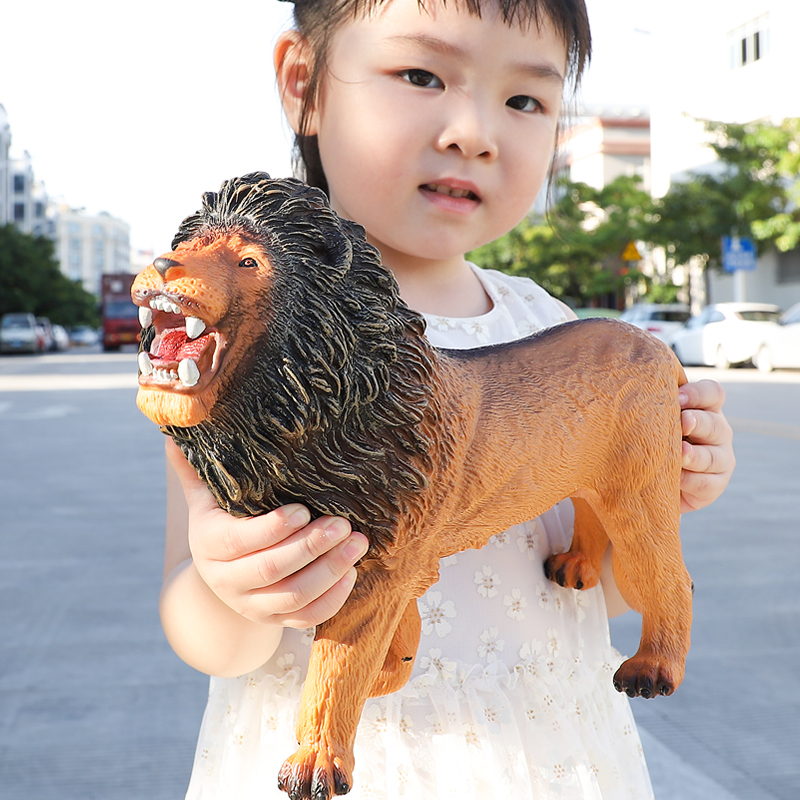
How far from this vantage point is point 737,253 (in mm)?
15500

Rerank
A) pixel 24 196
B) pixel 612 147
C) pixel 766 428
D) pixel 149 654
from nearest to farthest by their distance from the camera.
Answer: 1. pixel 149 654
2. pixel 766 428
3. pixel 612 147
4. pixel 24 196

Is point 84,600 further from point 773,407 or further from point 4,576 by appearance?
point 773,407

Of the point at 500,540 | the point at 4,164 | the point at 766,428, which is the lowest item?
the point at 766,428

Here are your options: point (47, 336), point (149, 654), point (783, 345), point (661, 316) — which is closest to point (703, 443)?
point (149, 654)

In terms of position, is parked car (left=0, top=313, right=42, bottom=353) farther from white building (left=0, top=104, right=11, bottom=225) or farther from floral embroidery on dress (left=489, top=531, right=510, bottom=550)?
floral embroidery on dress (left=489, top=531, right=510, bottom=550)

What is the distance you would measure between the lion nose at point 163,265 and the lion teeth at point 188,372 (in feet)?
0.20

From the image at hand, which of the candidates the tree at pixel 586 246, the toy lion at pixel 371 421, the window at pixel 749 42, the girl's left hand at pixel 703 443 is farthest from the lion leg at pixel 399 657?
the window at pixel 749 42

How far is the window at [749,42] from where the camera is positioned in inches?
634

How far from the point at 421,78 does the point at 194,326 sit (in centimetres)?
46

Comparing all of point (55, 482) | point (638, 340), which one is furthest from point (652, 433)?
point (55, 482)

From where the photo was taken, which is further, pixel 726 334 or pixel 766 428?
pixel 726 334

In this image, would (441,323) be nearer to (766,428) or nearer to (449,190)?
(449,190)

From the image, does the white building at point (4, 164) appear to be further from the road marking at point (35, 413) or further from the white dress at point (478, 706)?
the white dress at point (478, 706)

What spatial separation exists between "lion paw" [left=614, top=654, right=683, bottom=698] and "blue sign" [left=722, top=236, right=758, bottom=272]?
15.9 meters
